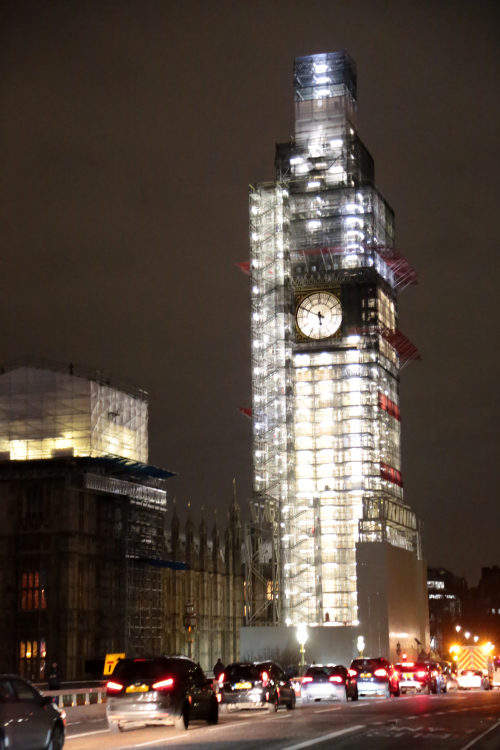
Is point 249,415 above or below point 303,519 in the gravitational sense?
above

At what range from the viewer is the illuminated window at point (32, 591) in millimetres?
65938

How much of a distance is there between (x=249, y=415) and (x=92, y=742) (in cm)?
6930

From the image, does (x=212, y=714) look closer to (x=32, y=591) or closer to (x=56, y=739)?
(x=56, y=739)

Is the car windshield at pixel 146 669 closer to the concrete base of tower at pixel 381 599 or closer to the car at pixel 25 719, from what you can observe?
the car at pixel 25 719

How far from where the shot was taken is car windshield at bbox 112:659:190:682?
25750 mm

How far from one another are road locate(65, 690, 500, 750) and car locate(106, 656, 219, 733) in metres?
0.38

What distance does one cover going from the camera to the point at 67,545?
2596 inches

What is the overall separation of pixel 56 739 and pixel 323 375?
2743 inches

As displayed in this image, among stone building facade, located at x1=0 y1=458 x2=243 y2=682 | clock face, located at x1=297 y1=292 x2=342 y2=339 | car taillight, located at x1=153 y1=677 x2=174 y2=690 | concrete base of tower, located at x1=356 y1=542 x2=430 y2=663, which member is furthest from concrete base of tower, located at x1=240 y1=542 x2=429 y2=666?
car taillight, located at x1=153 y1=677 x2=174 y2=690

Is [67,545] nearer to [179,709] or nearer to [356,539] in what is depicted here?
[356,539]

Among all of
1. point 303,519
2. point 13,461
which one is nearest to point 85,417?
point 13,461

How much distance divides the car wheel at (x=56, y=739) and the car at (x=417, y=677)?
32.7 m

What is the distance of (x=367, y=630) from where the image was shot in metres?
79.6

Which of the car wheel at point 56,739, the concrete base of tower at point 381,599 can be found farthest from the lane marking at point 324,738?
the concrete base of tower at point 381,599
